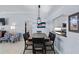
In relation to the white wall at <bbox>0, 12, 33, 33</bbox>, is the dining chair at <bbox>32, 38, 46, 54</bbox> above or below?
below

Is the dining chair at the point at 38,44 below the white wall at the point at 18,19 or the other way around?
below

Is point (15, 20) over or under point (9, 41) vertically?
over

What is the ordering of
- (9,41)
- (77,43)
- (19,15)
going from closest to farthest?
(77,43) → (9,41) → (19,15)

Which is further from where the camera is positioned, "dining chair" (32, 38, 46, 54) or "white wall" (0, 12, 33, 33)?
"white wall" (0, 12, 33, 33)

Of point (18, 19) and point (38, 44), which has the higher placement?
point (18, 19)

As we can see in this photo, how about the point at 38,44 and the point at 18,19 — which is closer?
the point at 38,44

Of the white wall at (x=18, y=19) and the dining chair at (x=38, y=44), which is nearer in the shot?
the dining chair at (x=38, y=44)

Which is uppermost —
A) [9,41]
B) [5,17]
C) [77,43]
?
[5,17]

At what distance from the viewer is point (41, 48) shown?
4316 mm
